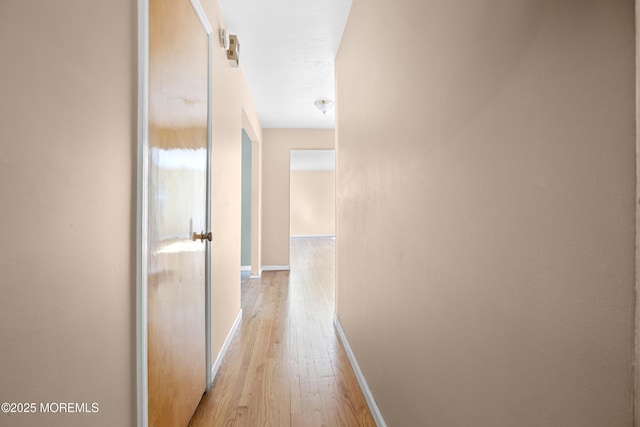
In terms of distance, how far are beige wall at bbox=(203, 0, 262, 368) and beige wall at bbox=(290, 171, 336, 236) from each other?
354 inches

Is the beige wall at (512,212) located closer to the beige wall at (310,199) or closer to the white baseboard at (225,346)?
the white baseboard at (225,346)

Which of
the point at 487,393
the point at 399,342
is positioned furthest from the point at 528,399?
the point at 399,342

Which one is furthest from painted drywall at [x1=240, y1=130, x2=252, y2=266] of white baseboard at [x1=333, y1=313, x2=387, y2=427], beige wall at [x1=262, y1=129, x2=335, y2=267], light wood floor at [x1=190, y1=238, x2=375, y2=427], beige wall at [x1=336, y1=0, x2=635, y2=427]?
beige wall at [x1=336, y1=0, x2=635, y2=427]

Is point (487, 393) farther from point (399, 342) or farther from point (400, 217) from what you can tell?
point (400, 217)

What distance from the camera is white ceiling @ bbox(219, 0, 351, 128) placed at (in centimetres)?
248

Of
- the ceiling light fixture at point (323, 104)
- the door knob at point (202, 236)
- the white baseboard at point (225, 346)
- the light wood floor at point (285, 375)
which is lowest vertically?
the light wood floor at point (285, 375)

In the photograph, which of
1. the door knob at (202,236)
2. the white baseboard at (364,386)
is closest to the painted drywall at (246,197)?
the white baseboard at (364,386)

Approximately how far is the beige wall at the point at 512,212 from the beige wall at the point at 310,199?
36.0 feet

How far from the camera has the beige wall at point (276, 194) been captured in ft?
20.2

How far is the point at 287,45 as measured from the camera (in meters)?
3.04

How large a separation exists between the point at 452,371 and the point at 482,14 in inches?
37.3

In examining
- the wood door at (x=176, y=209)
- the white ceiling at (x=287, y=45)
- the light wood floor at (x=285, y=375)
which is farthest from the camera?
the white ceiling at (x=287, y=45)

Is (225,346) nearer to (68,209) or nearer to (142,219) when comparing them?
(142,219)

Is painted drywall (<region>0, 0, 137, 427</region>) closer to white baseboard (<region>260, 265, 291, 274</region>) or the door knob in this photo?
the door knob
